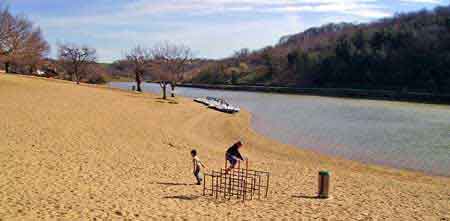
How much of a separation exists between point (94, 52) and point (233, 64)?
104928 millimetres

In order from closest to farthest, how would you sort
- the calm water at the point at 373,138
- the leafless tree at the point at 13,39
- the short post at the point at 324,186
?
the short post at the point at 324,186
the calm water at the point at 373,138
the leafless tree at the point at 13,39

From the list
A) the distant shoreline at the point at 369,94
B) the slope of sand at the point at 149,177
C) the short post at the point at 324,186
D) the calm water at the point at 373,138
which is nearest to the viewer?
the slope of sand at the point at 149,177

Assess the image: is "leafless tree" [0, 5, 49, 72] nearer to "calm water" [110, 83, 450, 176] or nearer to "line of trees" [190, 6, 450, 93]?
"calm water" [110, 83, 450, 176]

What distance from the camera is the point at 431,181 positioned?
1736 centimetres

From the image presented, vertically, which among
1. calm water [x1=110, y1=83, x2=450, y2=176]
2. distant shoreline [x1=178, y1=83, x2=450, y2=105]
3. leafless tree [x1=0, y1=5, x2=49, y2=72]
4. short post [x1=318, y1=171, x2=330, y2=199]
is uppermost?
leafless tree [x1=0, y1=5, x2=49, y2=72]

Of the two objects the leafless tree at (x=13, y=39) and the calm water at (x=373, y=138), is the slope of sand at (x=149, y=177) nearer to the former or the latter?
the calm water at (x=373, y=138)

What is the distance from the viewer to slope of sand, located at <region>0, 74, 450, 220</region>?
10.8m

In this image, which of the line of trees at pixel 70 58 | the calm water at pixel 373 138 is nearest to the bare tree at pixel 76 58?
the line of trees at pixel 70 58

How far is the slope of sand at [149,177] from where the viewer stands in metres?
10.8

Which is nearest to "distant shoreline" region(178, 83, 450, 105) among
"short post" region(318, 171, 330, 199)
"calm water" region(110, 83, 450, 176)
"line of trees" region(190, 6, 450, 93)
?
"line of trees" region(190, 6, 450, 93)

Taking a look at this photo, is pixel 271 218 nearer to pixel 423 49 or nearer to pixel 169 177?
pixel 169 177

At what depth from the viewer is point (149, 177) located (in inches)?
577

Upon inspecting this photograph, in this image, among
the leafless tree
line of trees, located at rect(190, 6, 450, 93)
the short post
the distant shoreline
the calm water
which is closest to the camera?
the short post

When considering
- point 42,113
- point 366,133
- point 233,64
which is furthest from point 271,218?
point 233,64
